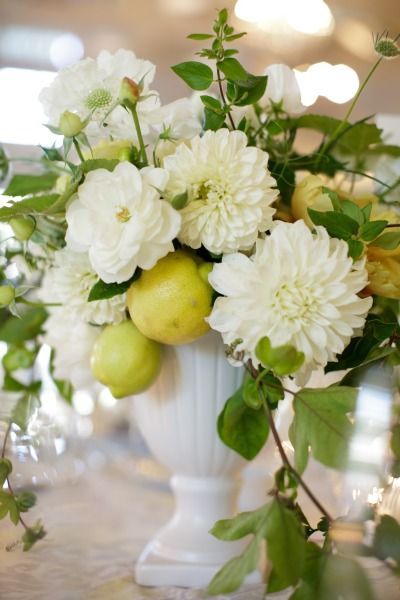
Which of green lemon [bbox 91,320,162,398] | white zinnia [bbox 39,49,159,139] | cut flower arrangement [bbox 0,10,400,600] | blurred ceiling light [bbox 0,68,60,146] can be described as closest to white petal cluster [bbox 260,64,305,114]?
cut flower arrangement [bbox 0,10,400,600]

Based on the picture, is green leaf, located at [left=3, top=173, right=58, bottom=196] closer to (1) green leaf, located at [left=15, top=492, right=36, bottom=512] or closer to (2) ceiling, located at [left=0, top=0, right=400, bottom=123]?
(1) green leaf, located at [left=15, top=492, right=36, bottom=512]

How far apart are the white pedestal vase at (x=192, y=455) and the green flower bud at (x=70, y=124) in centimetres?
20

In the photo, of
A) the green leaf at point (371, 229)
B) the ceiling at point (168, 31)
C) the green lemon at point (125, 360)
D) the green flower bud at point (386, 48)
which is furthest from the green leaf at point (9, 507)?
the ceiling at point (168, 31)

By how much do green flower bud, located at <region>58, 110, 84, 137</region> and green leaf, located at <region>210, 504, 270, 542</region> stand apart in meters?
0.26

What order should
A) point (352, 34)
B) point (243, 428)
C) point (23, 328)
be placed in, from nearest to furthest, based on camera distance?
point (243, 428) → point (23, 328) → point (352, 34)

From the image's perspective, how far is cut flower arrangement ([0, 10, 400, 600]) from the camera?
0.43 m

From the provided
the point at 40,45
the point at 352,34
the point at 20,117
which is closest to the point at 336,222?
the point at 352,34

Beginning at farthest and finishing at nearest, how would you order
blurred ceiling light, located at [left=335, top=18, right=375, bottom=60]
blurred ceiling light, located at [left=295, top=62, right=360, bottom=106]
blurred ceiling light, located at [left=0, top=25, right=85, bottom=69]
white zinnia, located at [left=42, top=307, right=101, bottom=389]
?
blurred ceiling light, located at [left=0, top=25, right=85, bottom=69] < blurred ceiling light, located at [left=335, top=18, right=375, bottom=60] < blurred ceiling light, located at [left=295, top=62, right=360, bottom=106] < white zinnia, located at [left=42, top=307, right=101, bottom=389]

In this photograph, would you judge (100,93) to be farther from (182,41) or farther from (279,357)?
(182,41)

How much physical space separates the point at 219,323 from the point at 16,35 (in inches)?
71.8

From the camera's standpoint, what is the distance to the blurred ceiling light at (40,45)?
6.41ft

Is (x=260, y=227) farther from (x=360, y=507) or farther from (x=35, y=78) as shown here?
(x=35, y=78)

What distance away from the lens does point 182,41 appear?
182 centimetres

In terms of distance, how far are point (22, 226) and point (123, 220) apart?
0.08m
